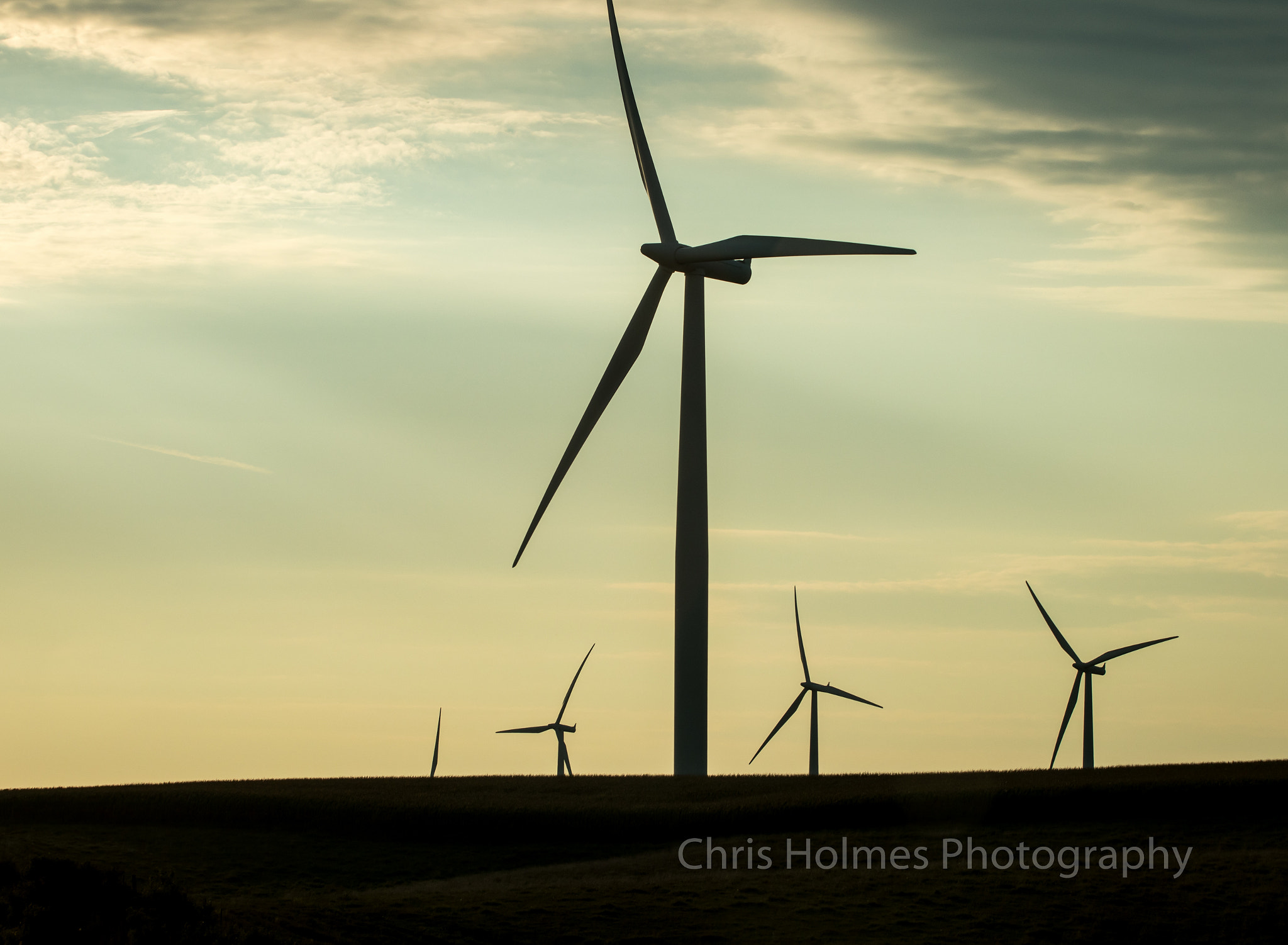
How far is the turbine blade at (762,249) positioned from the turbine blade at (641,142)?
2.14 meters

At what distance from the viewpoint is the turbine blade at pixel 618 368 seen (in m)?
52.3

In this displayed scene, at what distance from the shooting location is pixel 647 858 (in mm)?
41969

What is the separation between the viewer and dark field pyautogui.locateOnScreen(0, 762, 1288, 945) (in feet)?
107

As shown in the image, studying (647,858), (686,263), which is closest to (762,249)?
(686,263)

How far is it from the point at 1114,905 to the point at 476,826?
20882mm

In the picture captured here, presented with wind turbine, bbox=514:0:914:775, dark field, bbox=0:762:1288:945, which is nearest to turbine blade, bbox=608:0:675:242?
wind turbine, bbox=514:0:914:775

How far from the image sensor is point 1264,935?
3269 cm

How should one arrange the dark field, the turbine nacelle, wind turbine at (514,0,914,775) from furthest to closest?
the turbine nacelle
wind turbine at (514,0,914,775)
the dark field

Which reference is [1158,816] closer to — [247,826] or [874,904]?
[874,904]

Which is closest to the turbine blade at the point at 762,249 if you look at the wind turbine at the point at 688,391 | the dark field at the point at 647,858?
the wind turbine at the point at 688,391

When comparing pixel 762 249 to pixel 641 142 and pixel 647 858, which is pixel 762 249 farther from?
pixel 647 858

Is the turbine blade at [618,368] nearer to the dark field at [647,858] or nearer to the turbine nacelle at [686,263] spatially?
the turbine nacelle at [686,263]

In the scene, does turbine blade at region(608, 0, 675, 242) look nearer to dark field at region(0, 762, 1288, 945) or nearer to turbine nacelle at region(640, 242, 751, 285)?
turbine nacelle at region(640, 242, 751, 285)

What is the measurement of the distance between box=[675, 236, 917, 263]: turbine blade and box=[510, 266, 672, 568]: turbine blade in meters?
1.77
